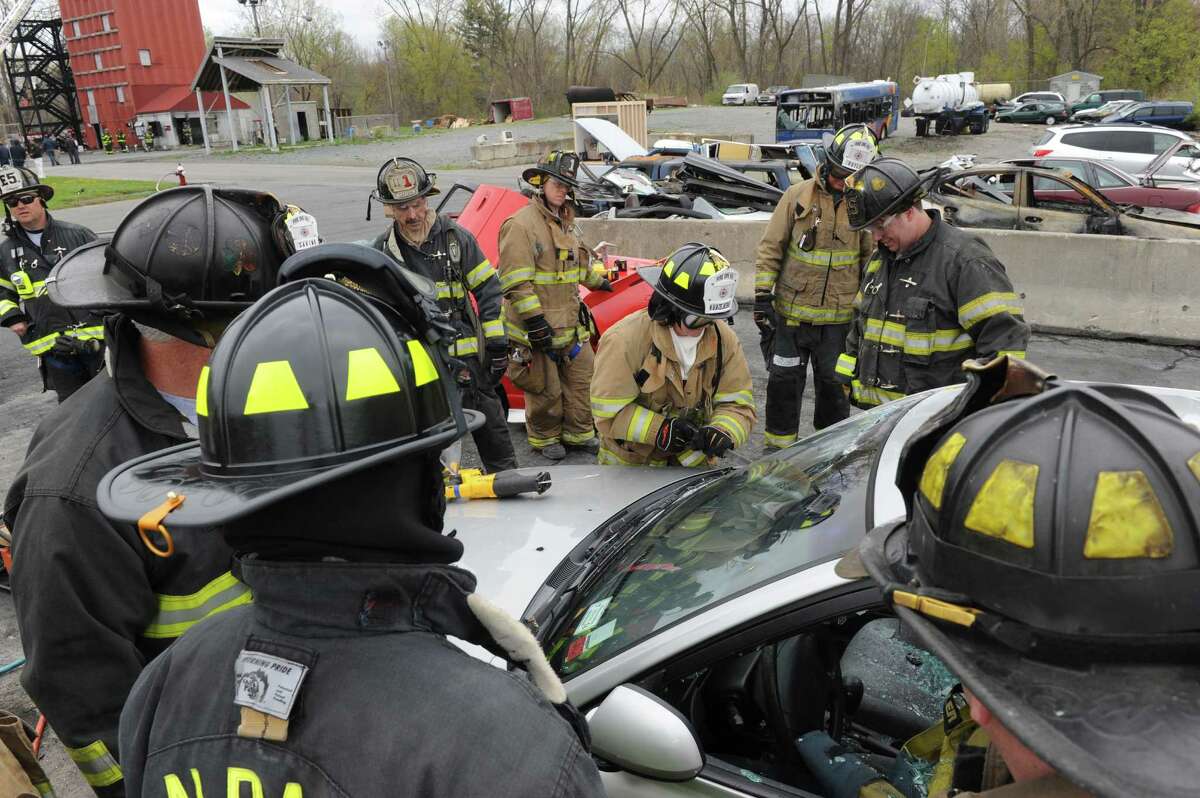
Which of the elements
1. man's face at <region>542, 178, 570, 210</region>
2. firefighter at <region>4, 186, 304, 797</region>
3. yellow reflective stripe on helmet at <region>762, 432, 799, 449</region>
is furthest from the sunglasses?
man's face at <region>542, 178, 570, 210</region>

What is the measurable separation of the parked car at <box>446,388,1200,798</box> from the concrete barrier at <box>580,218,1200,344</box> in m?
5.75

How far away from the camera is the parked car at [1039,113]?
127ft

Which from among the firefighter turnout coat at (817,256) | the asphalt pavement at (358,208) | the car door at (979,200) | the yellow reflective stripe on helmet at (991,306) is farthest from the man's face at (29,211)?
the car door at (979,200)

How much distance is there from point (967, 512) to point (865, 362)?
10.5 feet

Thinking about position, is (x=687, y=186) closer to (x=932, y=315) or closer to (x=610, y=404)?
Answer: (x=932, y=315)

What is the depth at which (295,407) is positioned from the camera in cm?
101

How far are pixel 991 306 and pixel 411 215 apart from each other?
3246mm

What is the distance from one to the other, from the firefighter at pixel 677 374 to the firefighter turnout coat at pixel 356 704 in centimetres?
257

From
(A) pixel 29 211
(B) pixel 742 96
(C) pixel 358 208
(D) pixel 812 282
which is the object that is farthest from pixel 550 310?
(B) pixel 742 96

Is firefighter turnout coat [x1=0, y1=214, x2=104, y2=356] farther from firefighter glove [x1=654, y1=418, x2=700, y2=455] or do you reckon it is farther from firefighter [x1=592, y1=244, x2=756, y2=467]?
firefighter glove [x1=654, y1=418, x2=700, y2=455]

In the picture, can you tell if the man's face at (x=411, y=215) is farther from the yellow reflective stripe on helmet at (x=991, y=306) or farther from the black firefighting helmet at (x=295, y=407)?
the black firefighting helmet at (x=295, y=407)

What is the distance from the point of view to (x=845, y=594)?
170 centimetres

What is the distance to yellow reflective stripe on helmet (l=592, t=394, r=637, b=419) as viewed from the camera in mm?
3666

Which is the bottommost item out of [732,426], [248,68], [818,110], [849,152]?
[732,426]
